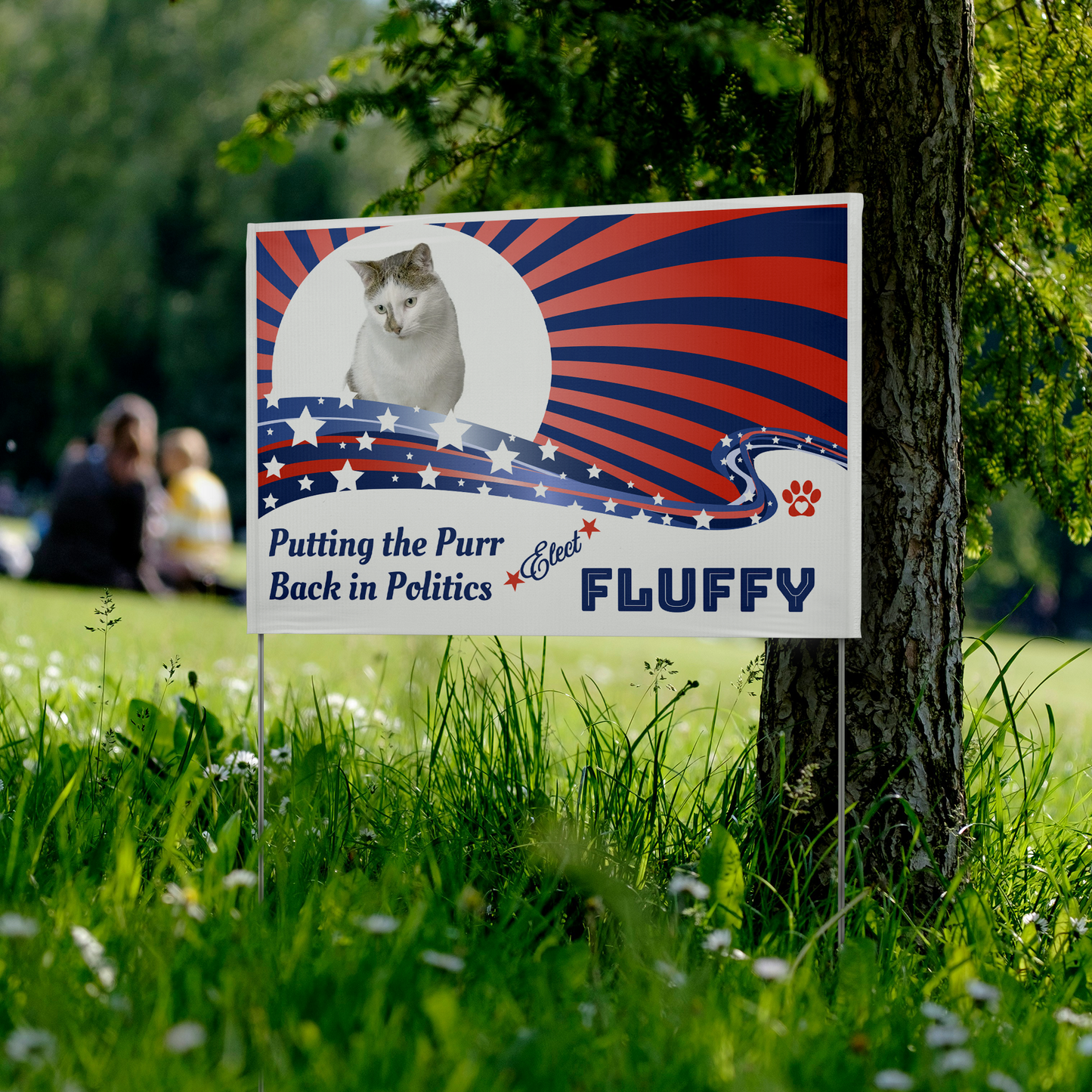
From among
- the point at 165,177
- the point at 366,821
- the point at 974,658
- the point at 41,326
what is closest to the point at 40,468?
the point at 41,326

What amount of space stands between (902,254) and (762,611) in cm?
101

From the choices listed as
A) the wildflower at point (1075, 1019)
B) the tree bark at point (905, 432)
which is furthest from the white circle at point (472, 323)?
the wildflower at point (1075, 1019)

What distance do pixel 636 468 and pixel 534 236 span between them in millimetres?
667

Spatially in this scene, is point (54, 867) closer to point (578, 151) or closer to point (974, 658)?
point (578, 151)

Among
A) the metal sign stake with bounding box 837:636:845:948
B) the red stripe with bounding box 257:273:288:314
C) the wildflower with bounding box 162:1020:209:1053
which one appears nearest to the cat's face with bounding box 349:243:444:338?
the red stripe with bounding box 257:273:288:314

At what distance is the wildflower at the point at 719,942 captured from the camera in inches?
82.9

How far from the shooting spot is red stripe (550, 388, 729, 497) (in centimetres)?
267

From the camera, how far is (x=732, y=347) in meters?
2.68

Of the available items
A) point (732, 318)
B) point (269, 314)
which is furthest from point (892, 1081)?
point (269, 314)

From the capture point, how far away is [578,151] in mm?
2186

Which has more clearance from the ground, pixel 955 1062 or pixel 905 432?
pixel 905 432

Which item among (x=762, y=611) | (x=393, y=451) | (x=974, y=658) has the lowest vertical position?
(x=974, y=658)

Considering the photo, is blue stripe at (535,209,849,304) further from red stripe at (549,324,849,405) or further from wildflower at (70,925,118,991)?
wildflower at (70,925,118,991)

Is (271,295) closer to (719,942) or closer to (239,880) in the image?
(239,880)
